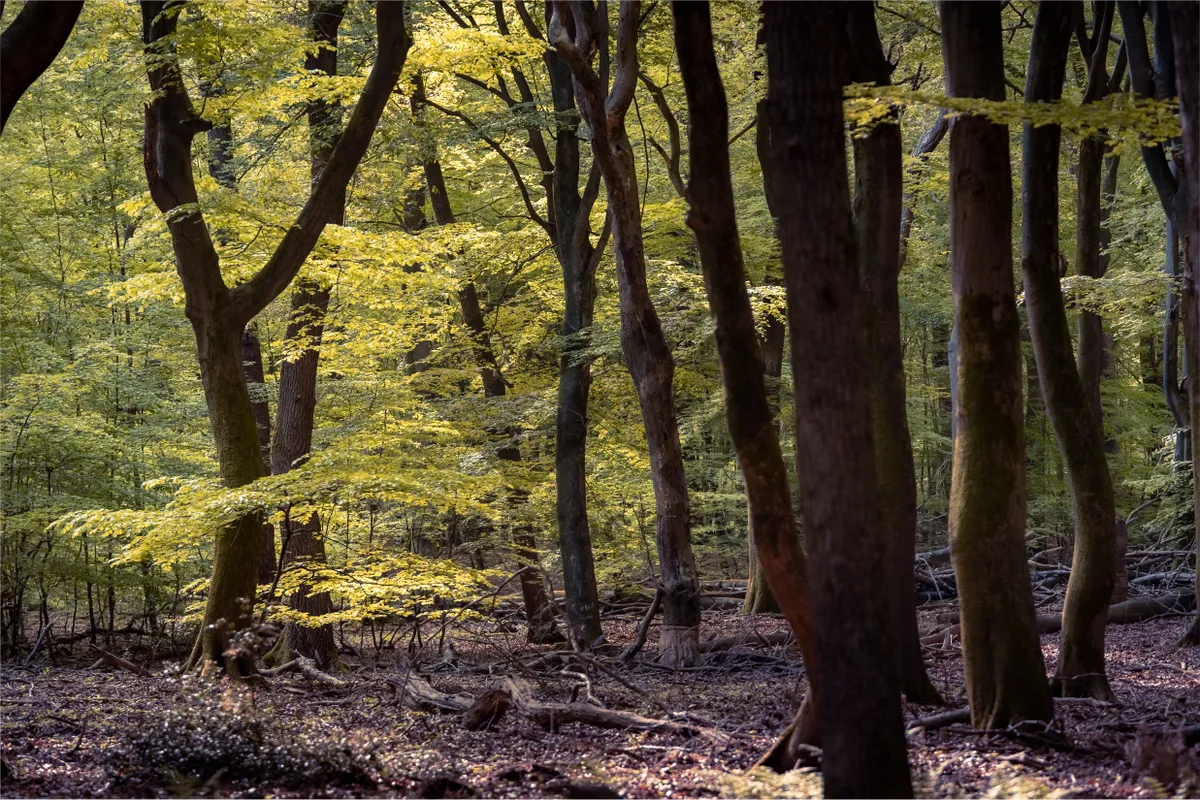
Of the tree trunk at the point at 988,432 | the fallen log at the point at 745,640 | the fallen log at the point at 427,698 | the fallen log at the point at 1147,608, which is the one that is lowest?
the fallen log at the point at 1147,608

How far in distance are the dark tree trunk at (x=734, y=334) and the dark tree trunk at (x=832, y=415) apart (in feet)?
4.12

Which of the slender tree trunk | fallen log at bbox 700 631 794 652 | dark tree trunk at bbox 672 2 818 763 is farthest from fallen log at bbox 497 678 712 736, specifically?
fallen log at bbox 700 631 794 652

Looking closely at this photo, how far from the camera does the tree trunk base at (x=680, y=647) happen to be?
1091 cm

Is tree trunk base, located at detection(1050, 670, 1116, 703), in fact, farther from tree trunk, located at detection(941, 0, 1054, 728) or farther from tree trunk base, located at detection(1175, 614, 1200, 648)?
tree trunk base, located at detection(1175, 614, 1200, 648)

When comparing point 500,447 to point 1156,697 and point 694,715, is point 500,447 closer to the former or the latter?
point 694,715

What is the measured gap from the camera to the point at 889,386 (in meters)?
7.74

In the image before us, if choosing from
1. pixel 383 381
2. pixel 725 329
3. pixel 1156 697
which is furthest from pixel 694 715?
pixel 383 381

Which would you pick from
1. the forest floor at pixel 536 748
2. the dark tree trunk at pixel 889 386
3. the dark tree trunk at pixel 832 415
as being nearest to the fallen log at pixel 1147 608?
the forest floor at pixel 536 748

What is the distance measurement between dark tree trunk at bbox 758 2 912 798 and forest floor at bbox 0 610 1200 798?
608 millimetres

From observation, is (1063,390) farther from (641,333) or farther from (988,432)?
(641,333)

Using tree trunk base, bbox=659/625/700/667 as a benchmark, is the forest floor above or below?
above

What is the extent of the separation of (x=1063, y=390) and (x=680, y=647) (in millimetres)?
5040

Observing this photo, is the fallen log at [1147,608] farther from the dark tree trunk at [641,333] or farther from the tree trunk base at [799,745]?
the tree trunk base at [799,745]

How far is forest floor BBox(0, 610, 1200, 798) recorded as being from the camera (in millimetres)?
5184
